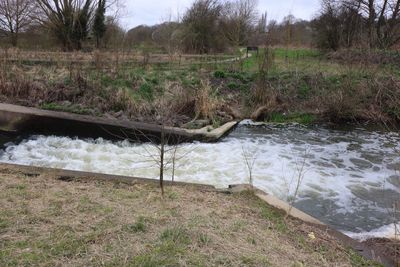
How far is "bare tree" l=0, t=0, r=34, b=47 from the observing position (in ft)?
92.1

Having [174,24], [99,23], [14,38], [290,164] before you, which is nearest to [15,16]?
[14,38]

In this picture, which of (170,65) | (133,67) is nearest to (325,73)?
(170,65)

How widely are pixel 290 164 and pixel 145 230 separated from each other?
4698 mm

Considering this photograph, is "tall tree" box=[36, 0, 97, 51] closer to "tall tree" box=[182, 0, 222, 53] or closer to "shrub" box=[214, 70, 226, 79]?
"tall tree" box=[182, 0, 222, 53]

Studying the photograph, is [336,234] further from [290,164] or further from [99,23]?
[99,23]

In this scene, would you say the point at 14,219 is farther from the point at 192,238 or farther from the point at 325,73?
the point at 325,73

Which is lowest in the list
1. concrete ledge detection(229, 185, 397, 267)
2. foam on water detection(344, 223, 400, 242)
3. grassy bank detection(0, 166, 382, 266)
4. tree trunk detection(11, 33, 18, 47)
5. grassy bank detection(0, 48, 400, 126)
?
foam on water detection(344, 223, 400, 242)

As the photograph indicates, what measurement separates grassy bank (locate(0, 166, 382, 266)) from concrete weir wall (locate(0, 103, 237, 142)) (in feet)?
13.4

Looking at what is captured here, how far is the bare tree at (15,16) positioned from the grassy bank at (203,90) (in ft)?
49.8

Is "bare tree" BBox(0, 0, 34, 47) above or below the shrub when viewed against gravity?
above

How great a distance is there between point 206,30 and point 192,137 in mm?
17816

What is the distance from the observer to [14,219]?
3.78 metres

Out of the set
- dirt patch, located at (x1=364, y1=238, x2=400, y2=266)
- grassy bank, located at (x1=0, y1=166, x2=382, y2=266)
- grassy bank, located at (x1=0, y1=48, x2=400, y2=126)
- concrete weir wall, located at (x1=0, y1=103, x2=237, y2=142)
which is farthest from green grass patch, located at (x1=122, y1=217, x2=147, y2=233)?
grassy bank, located at (x1=0, y1=48, x2=400, y2=126)

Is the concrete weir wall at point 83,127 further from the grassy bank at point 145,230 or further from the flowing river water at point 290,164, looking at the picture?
the grassy bank at point 145,230
